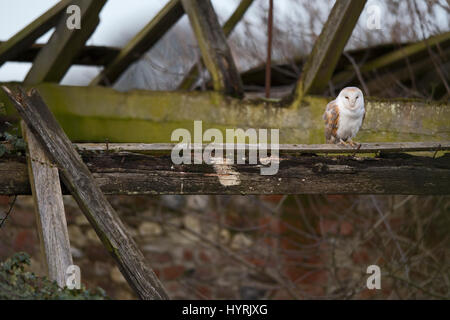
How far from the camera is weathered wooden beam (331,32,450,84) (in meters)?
4.68

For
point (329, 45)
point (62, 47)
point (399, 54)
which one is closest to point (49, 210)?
point (62, 47)

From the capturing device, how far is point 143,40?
4305 millimetres

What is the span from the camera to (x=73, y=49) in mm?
3559

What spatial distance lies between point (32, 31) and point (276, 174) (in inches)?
72.6

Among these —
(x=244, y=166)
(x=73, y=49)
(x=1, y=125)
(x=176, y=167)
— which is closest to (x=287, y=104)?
(x=244, y=166)

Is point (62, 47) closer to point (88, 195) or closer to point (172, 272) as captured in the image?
point (88, 195)

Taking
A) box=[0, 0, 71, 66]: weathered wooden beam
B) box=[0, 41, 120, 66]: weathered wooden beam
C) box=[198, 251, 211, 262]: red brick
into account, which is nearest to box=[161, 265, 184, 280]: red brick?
box=[198, 251, 211, 262]: red brick

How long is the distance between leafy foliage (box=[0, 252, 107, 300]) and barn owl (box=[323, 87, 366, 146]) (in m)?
1.60

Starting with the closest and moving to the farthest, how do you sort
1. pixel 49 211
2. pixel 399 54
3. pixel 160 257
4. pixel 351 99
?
pixel 49 211 → pixel 351 99 → pixel 399 54 → pixel 160 257

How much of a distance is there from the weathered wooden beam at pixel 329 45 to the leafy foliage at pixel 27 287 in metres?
1.76

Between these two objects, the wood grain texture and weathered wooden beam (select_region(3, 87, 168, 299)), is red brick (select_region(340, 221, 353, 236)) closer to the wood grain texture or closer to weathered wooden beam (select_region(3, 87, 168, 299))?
weathered wooden beam (select_region(3, 87, 168, 299))

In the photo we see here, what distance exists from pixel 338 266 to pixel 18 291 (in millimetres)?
4207

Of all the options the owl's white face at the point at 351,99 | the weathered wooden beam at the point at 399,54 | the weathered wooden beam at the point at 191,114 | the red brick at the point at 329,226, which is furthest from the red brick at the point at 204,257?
the owl's white face at the point at 351,99

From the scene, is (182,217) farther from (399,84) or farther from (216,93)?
(216,93)
